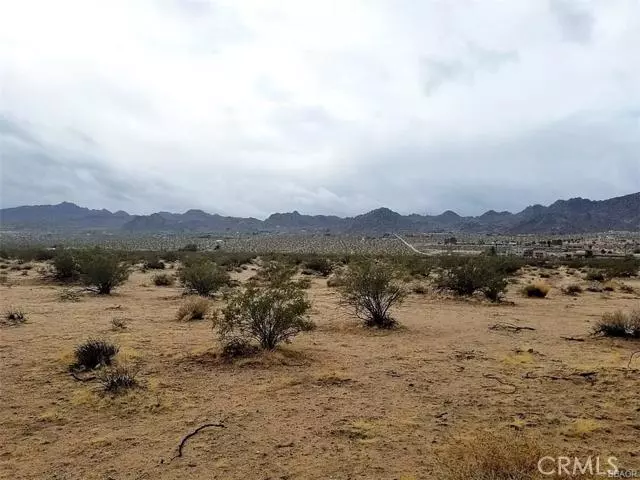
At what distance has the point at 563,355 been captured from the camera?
389 inches

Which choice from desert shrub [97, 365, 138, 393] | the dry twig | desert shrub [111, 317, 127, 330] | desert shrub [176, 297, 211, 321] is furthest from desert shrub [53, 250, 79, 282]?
the dry twig

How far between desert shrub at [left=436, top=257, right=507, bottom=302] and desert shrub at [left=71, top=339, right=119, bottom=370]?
1555cm

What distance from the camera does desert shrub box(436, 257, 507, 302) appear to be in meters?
20.1

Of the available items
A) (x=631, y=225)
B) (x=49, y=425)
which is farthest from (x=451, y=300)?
(x=631, y=225)

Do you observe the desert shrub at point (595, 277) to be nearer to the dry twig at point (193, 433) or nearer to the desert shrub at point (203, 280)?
the desert shrub at point (203, 280)

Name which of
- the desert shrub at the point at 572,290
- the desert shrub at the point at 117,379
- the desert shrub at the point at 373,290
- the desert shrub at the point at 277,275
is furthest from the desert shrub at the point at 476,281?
the desert shrub at the point at 117,379

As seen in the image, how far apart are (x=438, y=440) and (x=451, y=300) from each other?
48.3 ft

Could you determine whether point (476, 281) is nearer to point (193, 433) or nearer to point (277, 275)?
point (277, 275)

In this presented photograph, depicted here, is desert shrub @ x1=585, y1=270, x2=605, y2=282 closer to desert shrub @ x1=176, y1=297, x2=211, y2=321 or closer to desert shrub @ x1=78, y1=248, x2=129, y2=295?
desert shrub @ x1=176, y1=297, x2=211, y2=321

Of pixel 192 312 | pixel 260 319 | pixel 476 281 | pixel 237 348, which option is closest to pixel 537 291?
pixel 476 281

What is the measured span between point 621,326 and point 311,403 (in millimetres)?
8852

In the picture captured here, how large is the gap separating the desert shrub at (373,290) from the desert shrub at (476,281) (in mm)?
7455

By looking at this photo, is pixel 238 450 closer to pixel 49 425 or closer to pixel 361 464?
pixel 361 464

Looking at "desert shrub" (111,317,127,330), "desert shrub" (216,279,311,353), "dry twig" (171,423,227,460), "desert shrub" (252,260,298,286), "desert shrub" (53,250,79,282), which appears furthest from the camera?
"desert shrub" (53,250,79,282)
